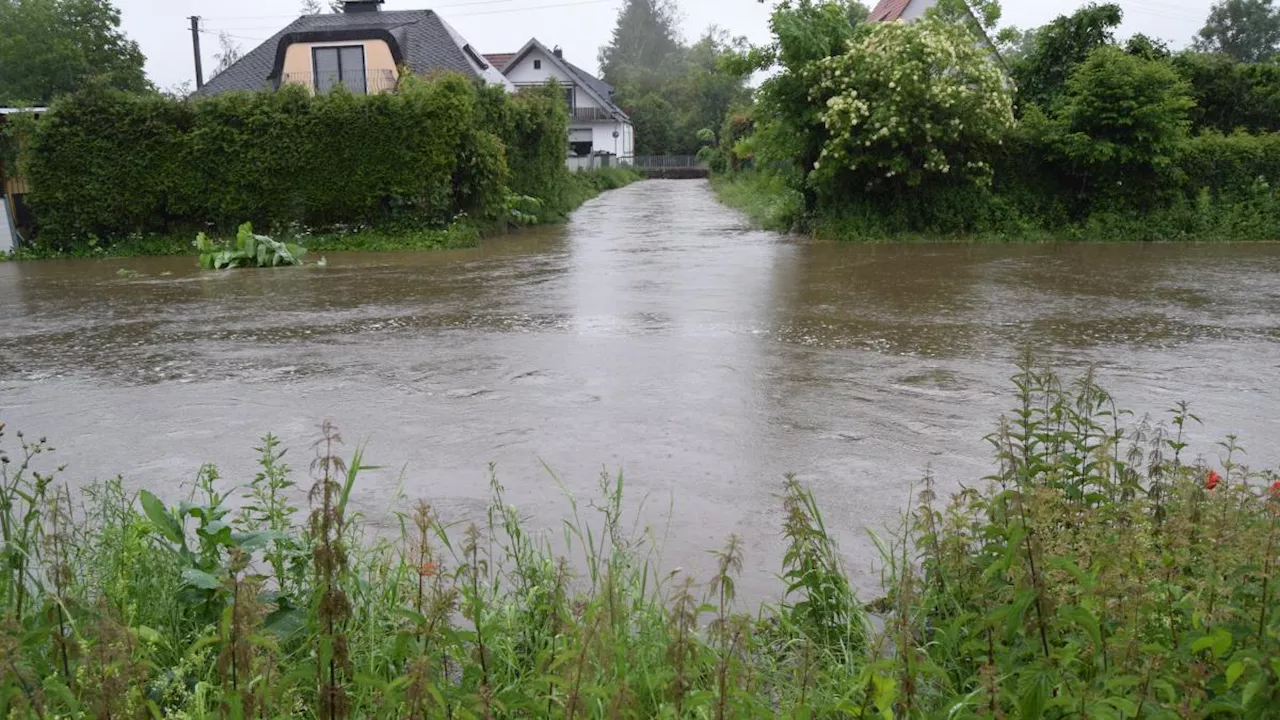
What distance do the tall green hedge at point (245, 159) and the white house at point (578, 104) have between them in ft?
120

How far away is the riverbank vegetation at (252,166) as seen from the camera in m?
18.0

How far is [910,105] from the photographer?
16.4 metres

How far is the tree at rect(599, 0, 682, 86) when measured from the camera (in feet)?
343

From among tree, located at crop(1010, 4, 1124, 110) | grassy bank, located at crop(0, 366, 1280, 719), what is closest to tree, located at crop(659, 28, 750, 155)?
tree, located at crop(1010, 4, 1124, 110)

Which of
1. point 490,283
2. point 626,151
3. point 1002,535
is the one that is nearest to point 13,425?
point 1002,535

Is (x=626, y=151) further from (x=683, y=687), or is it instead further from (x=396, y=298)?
(x=683, y=687)

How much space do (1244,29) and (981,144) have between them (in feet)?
248

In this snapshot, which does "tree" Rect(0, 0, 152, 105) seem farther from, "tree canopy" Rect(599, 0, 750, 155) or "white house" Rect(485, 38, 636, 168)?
"tree canopy" Rect(599, 0, 750, 155)

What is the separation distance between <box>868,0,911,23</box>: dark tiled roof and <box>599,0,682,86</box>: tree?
73192 mm

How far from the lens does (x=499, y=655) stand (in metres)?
3.19

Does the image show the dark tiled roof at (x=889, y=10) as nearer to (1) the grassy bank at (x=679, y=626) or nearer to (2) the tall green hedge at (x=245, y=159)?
(2) the tall green hedge at (x=245, y=159)

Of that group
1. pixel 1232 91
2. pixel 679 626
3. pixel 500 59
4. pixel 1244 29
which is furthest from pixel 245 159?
pixel 1244 29

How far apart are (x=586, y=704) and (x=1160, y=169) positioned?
17.3 m

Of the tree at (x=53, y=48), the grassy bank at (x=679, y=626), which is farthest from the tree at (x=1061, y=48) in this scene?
the tree at (x=53, y=48)
